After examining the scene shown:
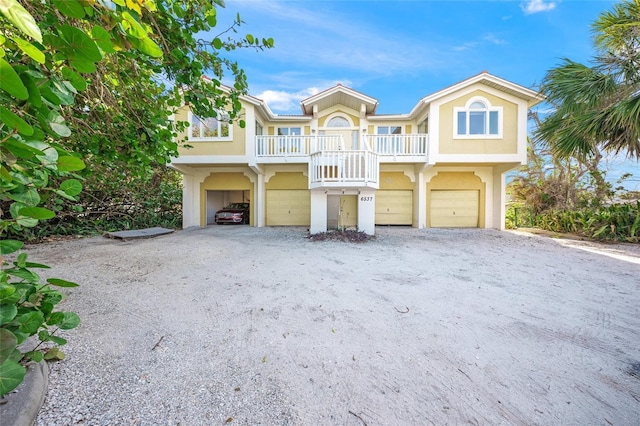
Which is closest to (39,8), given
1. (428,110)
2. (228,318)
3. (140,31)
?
(140,31)

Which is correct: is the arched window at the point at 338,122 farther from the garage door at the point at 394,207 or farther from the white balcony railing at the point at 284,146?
the garage door at the point at 394,207

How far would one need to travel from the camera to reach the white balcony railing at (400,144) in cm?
1150

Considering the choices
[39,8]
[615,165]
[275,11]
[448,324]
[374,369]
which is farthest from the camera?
[615,165]

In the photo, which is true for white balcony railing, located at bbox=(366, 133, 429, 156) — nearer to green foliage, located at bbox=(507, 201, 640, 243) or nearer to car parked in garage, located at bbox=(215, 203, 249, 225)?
green foliage, located at bbox=(507, 201, 640, 243)

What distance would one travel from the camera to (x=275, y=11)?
16.5ft

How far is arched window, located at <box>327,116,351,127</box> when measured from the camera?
13336 mm

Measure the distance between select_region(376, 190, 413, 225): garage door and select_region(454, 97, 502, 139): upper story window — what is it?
352cm

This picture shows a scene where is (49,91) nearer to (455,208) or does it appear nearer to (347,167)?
(347,167)

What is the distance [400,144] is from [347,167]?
12.9 ft

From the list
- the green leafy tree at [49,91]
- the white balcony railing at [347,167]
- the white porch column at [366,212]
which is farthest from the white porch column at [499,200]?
the green leafy tree at [49,91]

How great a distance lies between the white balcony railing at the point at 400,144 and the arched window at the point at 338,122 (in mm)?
2030

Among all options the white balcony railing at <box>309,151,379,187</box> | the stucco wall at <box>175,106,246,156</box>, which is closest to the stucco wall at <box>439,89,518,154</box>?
the white balcony railing at <box>309,151,379,187</box>

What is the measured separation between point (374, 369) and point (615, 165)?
567 inches

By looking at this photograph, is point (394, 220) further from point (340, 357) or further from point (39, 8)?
point (39, 8)
